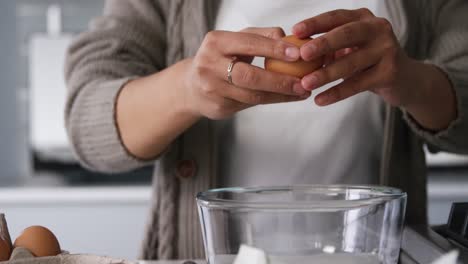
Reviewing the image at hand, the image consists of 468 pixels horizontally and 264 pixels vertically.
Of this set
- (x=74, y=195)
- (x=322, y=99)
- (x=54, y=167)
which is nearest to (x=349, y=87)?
(x=322, y=99)

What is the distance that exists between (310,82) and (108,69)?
0.41 metres

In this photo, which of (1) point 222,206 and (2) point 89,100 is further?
(2) point 89,100

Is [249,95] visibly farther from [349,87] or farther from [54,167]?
[54,167]

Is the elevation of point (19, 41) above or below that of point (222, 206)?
above

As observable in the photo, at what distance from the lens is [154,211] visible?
3.29ft

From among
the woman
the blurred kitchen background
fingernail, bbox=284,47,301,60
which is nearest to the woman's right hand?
fingernail, bbox=284,47,301,60

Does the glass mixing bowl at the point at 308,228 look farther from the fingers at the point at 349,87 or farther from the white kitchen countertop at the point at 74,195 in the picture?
the white kitchen countertop at the point at 74,195

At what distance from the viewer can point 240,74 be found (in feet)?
2.11

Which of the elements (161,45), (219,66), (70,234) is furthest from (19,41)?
(219,66)

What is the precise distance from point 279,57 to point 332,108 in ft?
1.27

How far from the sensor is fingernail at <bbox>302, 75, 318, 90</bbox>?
0.62 m

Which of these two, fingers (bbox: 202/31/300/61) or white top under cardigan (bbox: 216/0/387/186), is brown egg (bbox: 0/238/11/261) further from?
white top under cardigan (bbox: 216/0/387/186)

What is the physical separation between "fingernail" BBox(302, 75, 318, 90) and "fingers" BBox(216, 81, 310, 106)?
49mm

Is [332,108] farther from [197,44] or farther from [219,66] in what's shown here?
[219,66]
